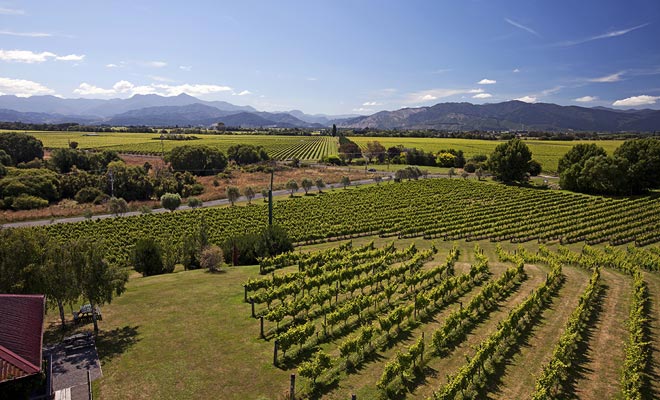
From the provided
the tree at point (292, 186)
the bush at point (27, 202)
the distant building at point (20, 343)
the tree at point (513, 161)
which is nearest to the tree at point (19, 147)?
the bush at point (27, 202)

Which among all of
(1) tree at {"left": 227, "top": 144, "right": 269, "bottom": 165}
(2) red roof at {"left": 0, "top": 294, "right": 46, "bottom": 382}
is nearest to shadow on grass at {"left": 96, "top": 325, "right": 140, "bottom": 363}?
(2) red roof at {"left": 0, "top": 294, "right": 46, "bottom": 382}

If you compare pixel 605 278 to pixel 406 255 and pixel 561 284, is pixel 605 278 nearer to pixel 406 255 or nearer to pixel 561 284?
pixel 561 284

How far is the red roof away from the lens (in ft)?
48.7

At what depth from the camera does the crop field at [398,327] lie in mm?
18344

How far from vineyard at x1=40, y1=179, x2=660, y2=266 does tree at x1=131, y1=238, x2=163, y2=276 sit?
6193 mm

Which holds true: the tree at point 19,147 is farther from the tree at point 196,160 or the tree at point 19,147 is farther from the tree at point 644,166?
the tree at point 644,166

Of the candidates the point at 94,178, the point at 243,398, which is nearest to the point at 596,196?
the point at 243,398

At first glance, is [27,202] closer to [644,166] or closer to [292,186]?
[292,186]

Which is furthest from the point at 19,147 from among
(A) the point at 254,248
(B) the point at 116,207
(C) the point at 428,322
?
(C) the point at 428,322

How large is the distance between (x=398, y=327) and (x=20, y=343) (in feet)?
61.0

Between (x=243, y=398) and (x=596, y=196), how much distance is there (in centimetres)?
8270

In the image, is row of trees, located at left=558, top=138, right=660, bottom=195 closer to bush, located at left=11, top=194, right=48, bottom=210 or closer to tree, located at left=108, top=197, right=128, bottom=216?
tree, located at left=108, top=197, right=128, bottom=216

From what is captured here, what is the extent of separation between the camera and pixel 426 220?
195ft

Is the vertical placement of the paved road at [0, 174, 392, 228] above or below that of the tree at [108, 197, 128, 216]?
below
